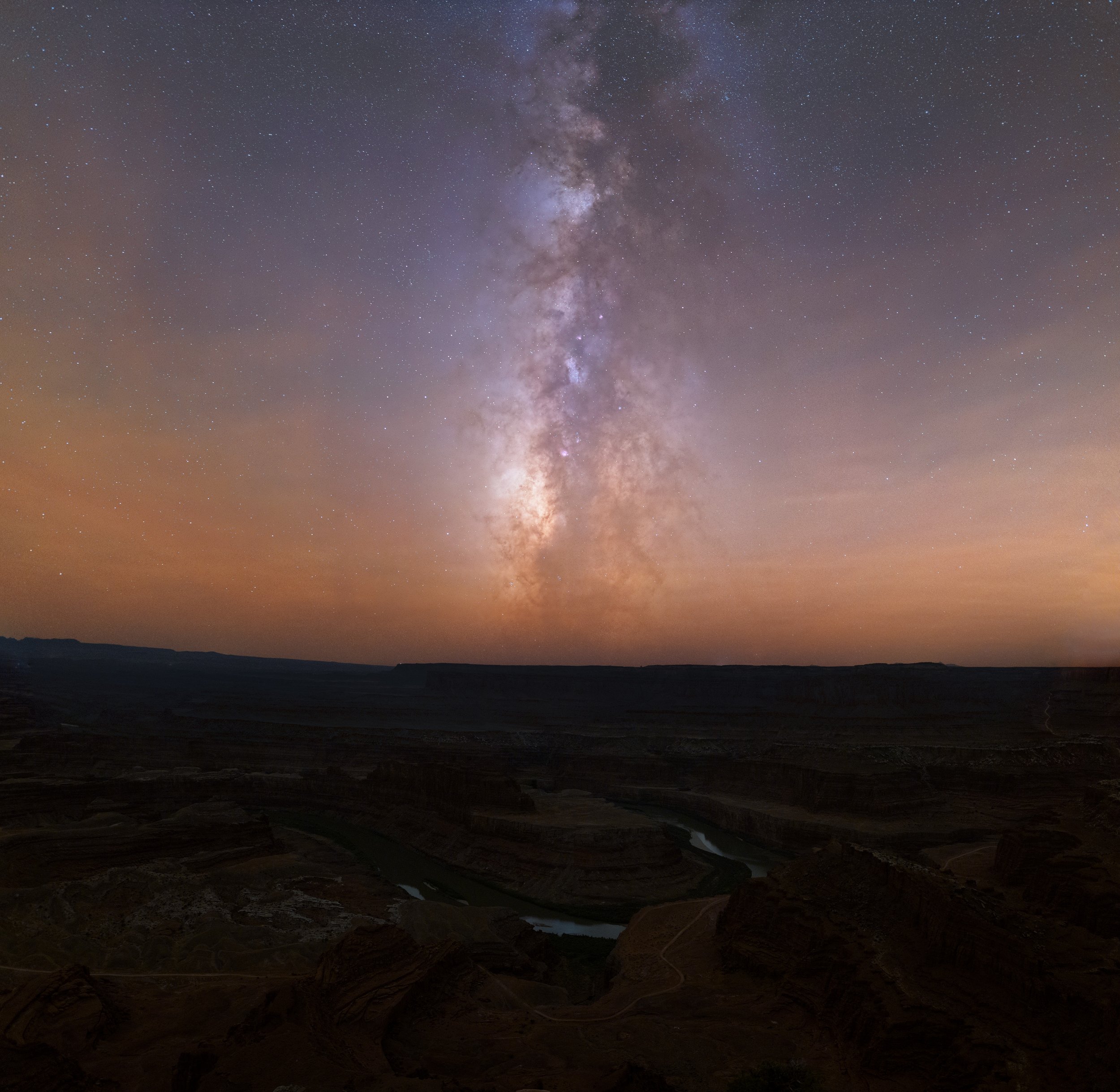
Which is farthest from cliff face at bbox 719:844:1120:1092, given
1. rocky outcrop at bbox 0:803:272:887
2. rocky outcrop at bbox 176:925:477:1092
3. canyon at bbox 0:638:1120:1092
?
rocky outcrop at bbox 0:803:272:887

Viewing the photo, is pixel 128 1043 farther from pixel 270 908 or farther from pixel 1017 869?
pixel 1017 869

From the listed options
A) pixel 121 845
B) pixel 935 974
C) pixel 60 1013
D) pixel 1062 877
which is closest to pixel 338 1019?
pixel 60 1013

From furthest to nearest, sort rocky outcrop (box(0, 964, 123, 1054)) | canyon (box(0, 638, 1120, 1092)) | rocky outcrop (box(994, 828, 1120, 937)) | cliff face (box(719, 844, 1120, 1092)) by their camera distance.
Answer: rocky outcrop (box(994, 828, 1120, 937)), rocky outcrop (box(0, 964, 123, 1054)), canyon (box(0, 638, 1120, 1092)), cliff face (box(719, 844, 1120, 1092))

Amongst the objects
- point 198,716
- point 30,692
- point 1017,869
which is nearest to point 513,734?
point 198,716

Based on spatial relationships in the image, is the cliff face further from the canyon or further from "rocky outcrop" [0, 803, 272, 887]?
"rocky outcrop" [0, 803, 272, 887]

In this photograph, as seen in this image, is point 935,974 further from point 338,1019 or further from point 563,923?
point 563,923
